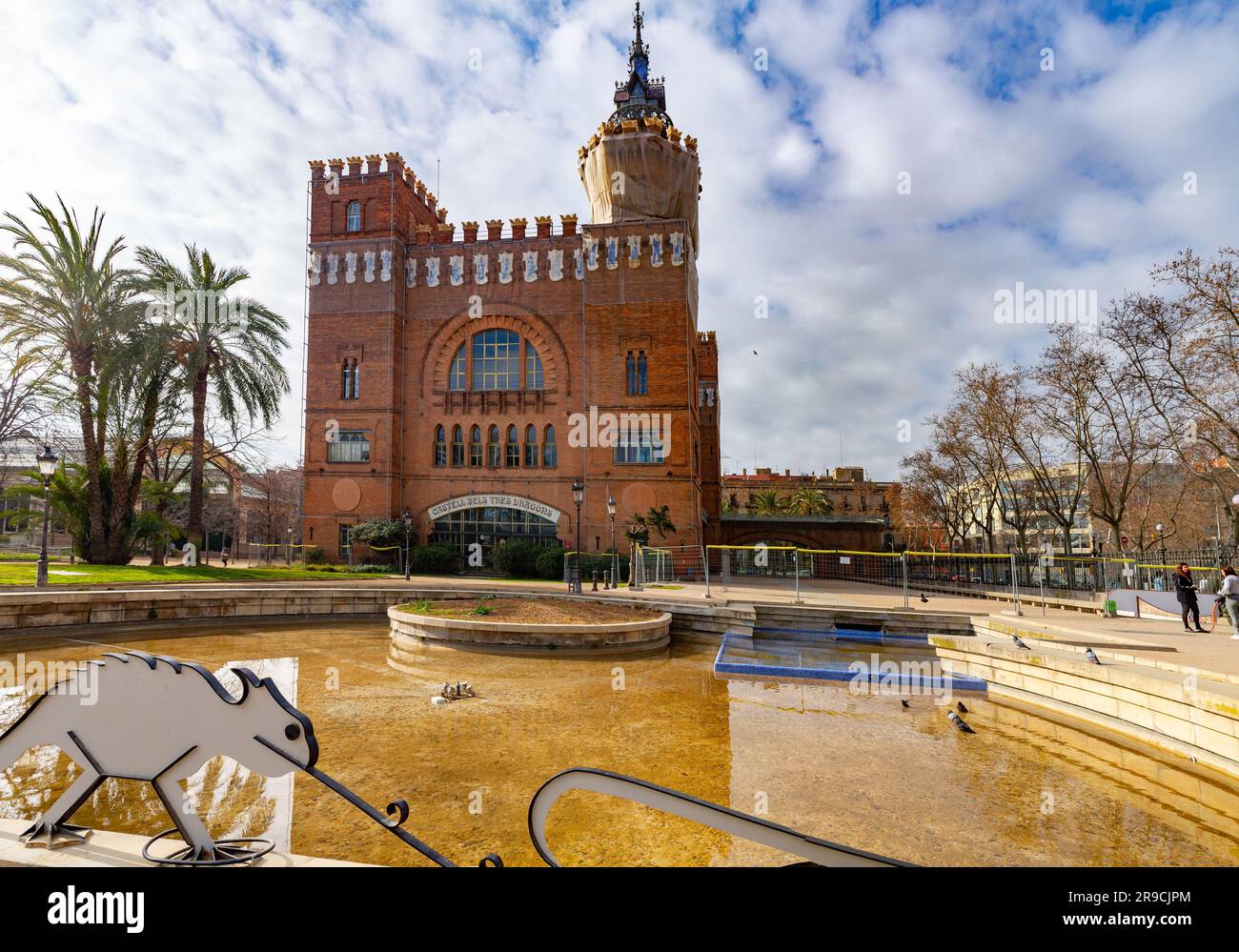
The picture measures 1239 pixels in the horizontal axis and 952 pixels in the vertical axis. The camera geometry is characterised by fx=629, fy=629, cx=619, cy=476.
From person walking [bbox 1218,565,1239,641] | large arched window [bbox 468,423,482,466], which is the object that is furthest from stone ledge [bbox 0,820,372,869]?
large arched window [bbox 468,423,482,466]

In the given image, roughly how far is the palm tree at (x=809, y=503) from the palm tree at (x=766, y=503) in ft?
→ 4.94

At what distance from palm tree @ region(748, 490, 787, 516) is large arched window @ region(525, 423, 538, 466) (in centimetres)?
3542

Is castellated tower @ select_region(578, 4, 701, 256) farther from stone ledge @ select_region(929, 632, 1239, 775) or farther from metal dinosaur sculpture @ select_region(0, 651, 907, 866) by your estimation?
metal dinosaur sculpture @ select_region(0, 651, 907, 866)

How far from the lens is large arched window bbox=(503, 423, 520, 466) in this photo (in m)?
32.0

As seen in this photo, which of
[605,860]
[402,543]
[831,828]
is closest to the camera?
[605,860]

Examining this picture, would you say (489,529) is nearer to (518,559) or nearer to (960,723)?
(518,559)

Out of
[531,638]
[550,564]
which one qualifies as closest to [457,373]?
[550,564]

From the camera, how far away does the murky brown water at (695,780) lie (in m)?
5.29

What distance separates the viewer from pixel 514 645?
46.2 ft

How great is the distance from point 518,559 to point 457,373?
10812mm

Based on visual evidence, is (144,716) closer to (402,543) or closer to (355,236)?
(402,543)

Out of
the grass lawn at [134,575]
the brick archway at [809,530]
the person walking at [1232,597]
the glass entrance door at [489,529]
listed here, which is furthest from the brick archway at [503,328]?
the brick archway at [809,530]
